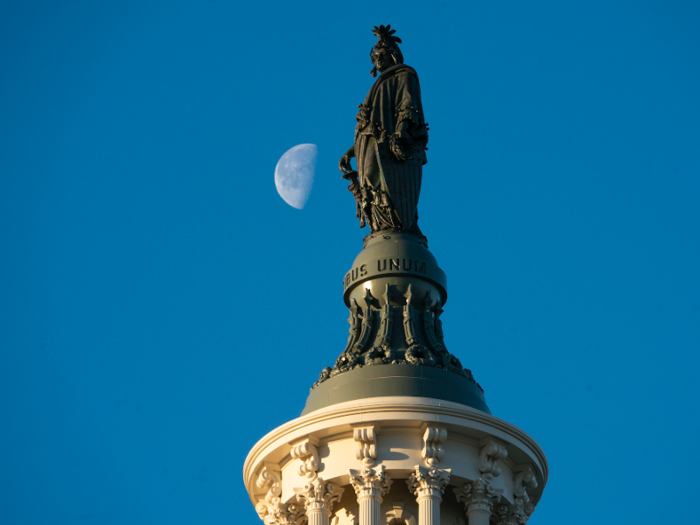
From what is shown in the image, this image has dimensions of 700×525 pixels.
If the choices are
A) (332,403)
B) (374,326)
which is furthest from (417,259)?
(332,403)

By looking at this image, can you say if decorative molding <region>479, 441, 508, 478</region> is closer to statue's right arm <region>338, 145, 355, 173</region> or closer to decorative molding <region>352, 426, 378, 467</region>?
decorative molding <region>352, 426, 378, 467</region>

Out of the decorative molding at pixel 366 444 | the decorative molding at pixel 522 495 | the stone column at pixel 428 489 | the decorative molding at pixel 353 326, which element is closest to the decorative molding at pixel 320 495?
the decorative molding at pixel 366 444

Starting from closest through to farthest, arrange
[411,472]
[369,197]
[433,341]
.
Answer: [411,472]
[433,341]
[369,197]

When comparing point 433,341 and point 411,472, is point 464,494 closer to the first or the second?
point 411,472

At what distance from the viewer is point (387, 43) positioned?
36.6 metres

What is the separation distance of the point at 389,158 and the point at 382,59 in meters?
4.14

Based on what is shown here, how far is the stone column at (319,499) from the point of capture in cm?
2808

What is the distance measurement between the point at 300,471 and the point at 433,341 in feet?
15.3

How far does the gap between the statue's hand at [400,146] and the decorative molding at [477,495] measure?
374 inches

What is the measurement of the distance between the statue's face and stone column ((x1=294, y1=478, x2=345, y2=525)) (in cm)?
1345

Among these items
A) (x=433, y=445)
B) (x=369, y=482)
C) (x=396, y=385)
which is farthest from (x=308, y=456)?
(x=433, y=445)

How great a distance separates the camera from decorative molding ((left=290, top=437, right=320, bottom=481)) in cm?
2842

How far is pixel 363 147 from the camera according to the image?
33.9 m

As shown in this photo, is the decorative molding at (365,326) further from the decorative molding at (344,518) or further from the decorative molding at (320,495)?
the decorative molding at (344,518)
